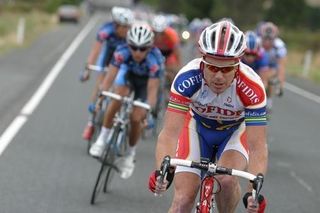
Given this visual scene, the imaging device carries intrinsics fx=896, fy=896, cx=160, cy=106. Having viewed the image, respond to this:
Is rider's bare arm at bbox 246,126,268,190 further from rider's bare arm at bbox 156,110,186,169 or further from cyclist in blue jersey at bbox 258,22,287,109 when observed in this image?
cyclist in blue jersey at bbox 258,22,287,109

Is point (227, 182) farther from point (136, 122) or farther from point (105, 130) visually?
point (105, 130)

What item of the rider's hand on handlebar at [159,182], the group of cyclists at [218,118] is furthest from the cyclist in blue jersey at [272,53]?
the rider's hand on handlebar at [159,182]

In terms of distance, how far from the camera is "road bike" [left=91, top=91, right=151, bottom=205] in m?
9.42

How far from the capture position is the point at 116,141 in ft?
31.3

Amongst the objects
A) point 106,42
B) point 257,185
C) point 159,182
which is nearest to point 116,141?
point 106,42

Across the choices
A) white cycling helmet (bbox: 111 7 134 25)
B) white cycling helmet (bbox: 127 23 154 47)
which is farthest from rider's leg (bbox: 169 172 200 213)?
white cycling helmet (bbox: 111 7 134 25)

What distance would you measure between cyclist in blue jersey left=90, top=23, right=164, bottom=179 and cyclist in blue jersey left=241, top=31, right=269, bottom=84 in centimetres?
190

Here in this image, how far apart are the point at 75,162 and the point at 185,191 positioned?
5256 mm

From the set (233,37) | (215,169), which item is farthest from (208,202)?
(233,37)

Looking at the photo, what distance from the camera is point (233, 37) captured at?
5.83 meters

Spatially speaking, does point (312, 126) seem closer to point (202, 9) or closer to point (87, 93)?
point (87, 93)

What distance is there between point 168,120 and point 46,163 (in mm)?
5007

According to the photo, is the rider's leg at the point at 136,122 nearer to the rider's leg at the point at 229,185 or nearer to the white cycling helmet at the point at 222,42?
the rider's leg at the point at 229,185

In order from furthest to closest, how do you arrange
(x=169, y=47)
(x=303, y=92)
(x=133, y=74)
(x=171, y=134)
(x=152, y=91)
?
(x=303, y=92) < (x=169, y=47) < (x=133, y=74) < (x=152, y=91) < (x=171, y=134)
